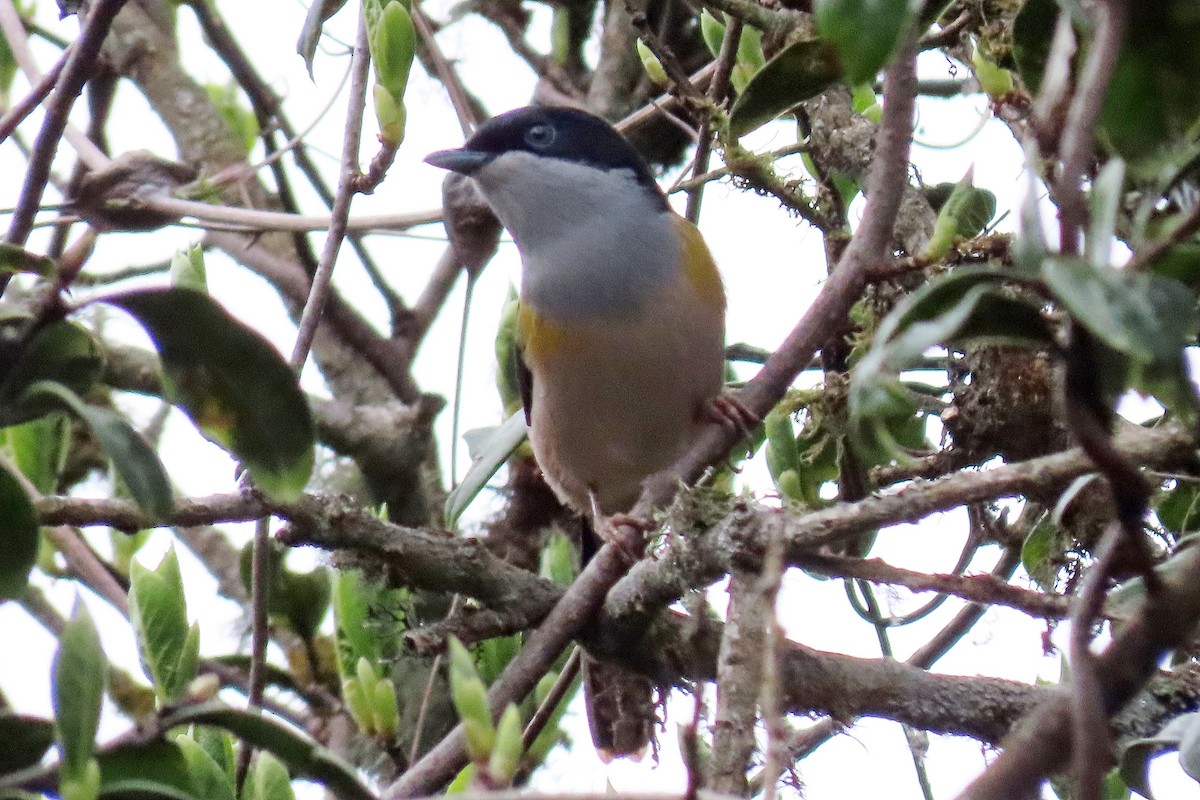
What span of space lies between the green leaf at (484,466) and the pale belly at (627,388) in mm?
168

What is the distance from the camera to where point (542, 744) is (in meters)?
2.84

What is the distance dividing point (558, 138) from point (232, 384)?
87.9 inches

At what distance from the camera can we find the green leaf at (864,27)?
0.99 m

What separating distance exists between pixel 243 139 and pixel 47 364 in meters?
3.11

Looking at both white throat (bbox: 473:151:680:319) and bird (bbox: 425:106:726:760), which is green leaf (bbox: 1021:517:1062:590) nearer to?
bird (bbox: 425:106:726:760)

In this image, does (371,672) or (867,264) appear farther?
(371,672)

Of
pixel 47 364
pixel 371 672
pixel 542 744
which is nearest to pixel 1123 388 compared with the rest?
pixel 47 364

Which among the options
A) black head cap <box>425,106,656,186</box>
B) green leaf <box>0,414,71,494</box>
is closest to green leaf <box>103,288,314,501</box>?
green leaf <box>0,414,71,494</box>

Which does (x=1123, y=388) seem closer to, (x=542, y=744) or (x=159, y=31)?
(x=542, y=744)

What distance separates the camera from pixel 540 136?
11.5ft

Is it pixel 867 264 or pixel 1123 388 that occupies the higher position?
pixel 867 264

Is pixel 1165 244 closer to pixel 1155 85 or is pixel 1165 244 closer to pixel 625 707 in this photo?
pixel 1155 85

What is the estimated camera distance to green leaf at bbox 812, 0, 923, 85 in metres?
0.99

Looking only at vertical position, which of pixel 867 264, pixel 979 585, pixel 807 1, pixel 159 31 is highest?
pixel 159 31
